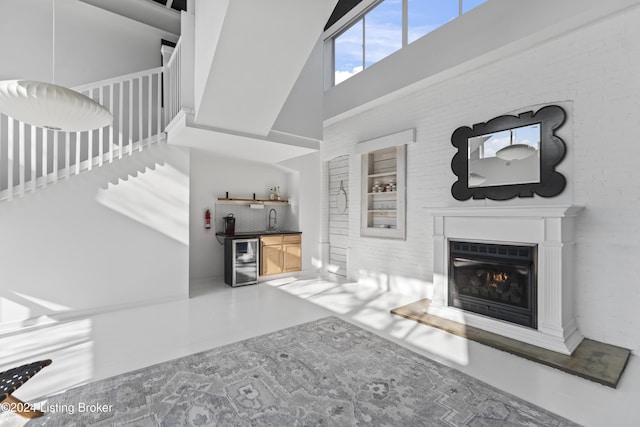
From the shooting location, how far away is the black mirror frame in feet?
10.6

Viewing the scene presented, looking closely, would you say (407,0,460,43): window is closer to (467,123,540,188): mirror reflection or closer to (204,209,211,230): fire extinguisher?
(467,123,540,188): mirror reflection

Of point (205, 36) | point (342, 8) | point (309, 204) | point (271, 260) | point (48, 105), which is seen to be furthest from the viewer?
point (309, 204)

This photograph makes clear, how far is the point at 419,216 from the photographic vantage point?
457 cm

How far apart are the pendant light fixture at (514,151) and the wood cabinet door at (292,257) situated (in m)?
3.93

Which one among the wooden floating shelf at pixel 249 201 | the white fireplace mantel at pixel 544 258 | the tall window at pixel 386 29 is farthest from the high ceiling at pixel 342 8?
the white fireplace mantel at pixel 544 258

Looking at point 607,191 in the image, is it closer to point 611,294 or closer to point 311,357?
point 611,294

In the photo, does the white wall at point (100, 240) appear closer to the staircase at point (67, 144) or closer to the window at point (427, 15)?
the staircase at point (67, 144)

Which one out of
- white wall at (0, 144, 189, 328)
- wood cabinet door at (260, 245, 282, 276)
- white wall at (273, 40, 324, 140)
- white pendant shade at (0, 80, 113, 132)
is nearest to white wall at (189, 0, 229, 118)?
white pendant shade at (0, 80, 113, 132)

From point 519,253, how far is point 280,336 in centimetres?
272

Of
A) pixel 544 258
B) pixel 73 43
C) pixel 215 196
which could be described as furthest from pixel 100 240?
pixel 544 258

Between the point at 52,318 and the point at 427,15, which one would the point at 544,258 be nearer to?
the point at 427,15

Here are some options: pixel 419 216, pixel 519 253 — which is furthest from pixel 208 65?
pixel 519 253

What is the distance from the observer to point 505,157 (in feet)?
11.8

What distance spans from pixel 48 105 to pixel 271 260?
415 centimetres
